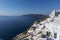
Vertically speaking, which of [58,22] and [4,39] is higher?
[58,22]

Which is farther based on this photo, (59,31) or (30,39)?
(30,39)

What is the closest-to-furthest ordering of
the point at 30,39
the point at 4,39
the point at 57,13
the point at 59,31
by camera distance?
the point at 59,31 → the point at 30,39 → the point at 57,13 → the point at 4,39

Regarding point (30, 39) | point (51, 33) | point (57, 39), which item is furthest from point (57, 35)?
point (30, 39)

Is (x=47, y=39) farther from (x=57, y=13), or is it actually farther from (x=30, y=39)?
(x=57, y=13)

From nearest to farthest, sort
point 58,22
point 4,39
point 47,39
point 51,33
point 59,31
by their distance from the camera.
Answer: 1. point 47,39
2. point 59,31
3. point 51,33
4. point 58,22
5. point 4,39

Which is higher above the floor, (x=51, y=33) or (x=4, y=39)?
(x=51, y=33)

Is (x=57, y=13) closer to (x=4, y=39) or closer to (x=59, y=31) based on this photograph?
(x=59, y=31)

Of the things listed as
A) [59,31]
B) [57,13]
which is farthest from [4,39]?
[59,31]

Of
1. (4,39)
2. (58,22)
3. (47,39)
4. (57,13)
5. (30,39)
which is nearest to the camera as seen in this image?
(47,39)

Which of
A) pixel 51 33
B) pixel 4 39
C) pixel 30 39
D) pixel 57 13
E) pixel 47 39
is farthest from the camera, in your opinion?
pixel 4 39
